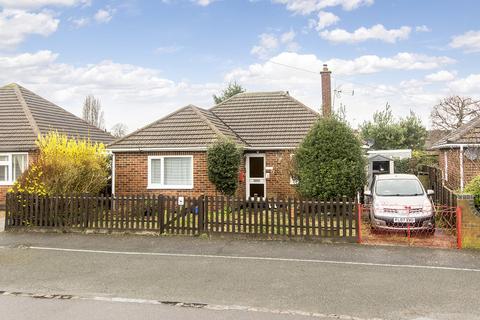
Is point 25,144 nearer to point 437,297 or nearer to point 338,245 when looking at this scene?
point 338,245

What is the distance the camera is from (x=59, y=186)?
13.3 meters

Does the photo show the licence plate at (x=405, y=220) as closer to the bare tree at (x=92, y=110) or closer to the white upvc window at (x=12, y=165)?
the white upvc window at (x=12, y=165)

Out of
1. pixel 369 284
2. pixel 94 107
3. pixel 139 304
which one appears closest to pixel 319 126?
pixel 369 284

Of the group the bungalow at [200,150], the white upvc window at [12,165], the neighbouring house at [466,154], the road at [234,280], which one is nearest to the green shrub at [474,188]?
the road at [234,280]

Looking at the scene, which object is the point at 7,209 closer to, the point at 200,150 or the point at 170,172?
the point at 170,172

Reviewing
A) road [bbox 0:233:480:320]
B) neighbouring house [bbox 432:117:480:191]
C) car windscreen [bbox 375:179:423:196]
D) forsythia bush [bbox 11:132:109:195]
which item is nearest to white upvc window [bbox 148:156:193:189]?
forsythia bush [bbox 11:132:109:195]

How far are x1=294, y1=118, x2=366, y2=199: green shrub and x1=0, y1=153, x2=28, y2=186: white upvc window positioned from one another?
462 inches

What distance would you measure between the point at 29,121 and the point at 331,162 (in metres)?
13.9

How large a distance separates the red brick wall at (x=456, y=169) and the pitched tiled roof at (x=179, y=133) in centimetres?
848

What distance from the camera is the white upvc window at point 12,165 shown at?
58.9ft

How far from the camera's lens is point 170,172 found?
16812 millimetres

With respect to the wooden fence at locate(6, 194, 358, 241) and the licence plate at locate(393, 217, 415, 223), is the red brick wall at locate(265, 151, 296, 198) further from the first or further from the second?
the licence plate at locate(393, 217, 415, 223)

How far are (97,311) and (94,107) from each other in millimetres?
61455

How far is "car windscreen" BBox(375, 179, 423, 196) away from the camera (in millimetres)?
12531
